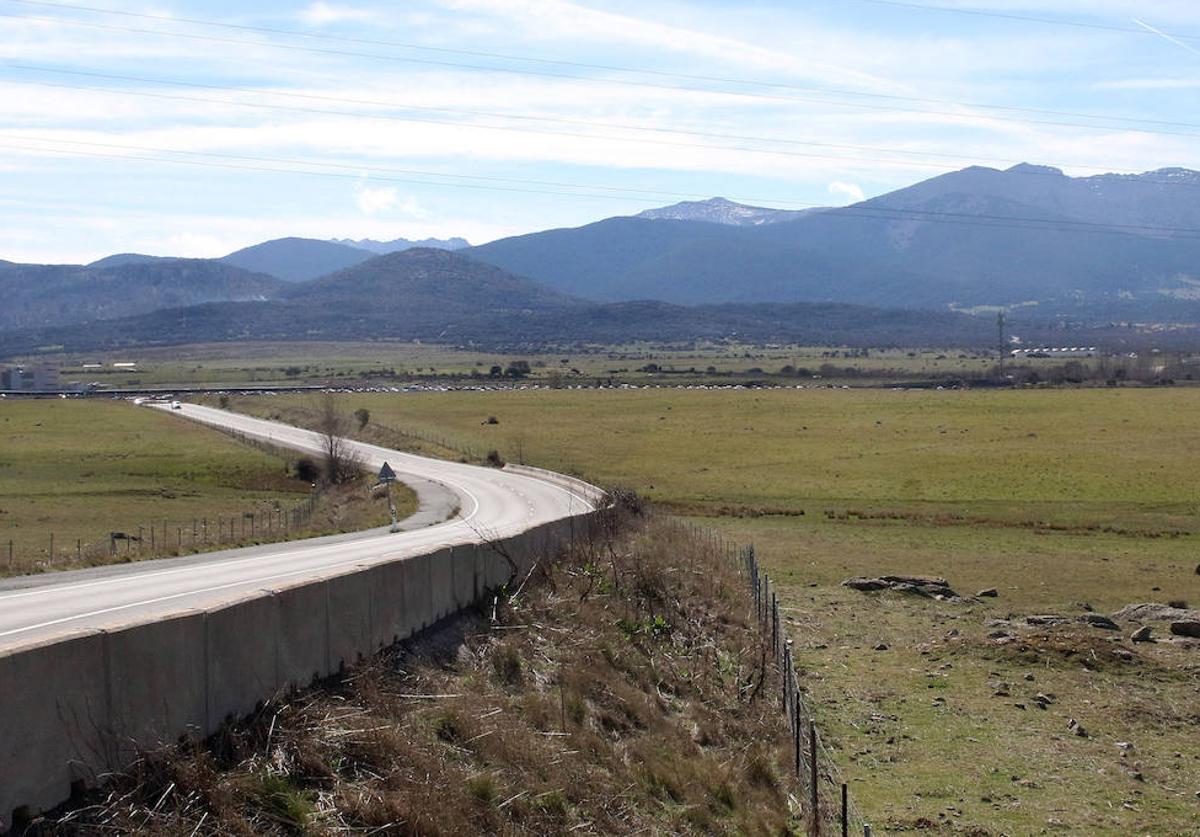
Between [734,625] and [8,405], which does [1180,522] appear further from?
[8,405]

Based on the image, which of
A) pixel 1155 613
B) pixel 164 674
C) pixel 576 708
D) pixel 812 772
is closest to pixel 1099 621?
pixel 1155 613

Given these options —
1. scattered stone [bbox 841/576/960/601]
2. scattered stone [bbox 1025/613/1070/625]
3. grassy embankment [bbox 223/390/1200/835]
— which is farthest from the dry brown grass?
scattered stone [bbox 841/576/960/601]

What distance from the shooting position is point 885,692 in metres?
24.2

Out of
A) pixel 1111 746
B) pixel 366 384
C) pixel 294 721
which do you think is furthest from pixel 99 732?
pixel 366 384

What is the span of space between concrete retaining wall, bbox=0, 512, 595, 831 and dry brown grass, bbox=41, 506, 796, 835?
222mm

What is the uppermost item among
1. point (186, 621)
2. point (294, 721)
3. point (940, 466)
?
point (186, 621)

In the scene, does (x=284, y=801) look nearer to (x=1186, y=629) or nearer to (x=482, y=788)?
(x=482, y=788)

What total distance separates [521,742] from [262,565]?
16169mm

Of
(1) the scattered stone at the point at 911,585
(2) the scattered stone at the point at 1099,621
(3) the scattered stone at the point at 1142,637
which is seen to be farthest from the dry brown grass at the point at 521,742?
(1) the scattered stone at the point at 911,585

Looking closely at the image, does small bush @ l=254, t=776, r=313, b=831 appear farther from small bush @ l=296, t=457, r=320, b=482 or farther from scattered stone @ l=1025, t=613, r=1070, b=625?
small bush @ l=296, t=457, r=320, b=482

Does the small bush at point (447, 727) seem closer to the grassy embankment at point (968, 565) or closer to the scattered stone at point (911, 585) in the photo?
the grassy embankment at point (968, 565)

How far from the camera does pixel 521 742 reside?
13.9 meters

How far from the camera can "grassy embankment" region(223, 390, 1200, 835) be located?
19.0 metres

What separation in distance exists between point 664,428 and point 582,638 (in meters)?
92.8
